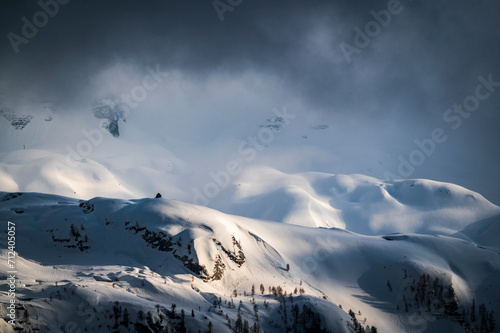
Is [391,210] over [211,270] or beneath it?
over

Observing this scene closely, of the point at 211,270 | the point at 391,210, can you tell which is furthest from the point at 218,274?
the point at 391,210

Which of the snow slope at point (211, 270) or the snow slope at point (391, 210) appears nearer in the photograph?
the snow slope at point (211, 270)

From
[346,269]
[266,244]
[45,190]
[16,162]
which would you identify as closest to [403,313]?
[346,269]

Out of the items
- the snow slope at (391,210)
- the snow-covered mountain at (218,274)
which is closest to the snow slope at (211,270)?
the snow-covered mountain at (218,274)

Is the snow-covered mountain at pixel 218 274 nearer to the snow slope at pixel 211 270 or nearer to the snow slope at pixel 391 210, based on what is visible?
the snow slope at pixel 211 270

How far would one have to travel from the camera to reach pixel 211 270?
201ft

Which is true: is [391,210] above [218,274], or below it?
above

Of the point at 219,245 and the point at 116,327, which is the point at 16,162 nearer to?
the point at 219,245

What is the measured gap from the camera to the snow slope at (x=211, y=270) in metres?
44.0

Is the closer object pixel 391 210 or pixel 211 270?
pixel 211 270

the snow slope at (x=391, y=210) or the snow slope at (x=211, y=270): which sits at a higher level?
the snow slope at (x=391, y=210)

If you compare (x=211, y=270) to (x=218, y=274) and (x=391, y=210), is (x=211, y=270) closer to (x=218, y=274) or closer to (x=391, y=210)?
(x=218, y=274)

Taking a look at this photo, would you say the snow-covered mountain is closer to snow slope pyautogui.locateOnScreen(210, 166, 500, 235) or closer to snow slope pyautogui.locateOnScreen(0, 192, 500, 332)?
snow slope pyautogui.locateOnScreen(0, 192, 500, 332)

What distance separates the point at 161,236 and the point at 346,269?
37.9 m
